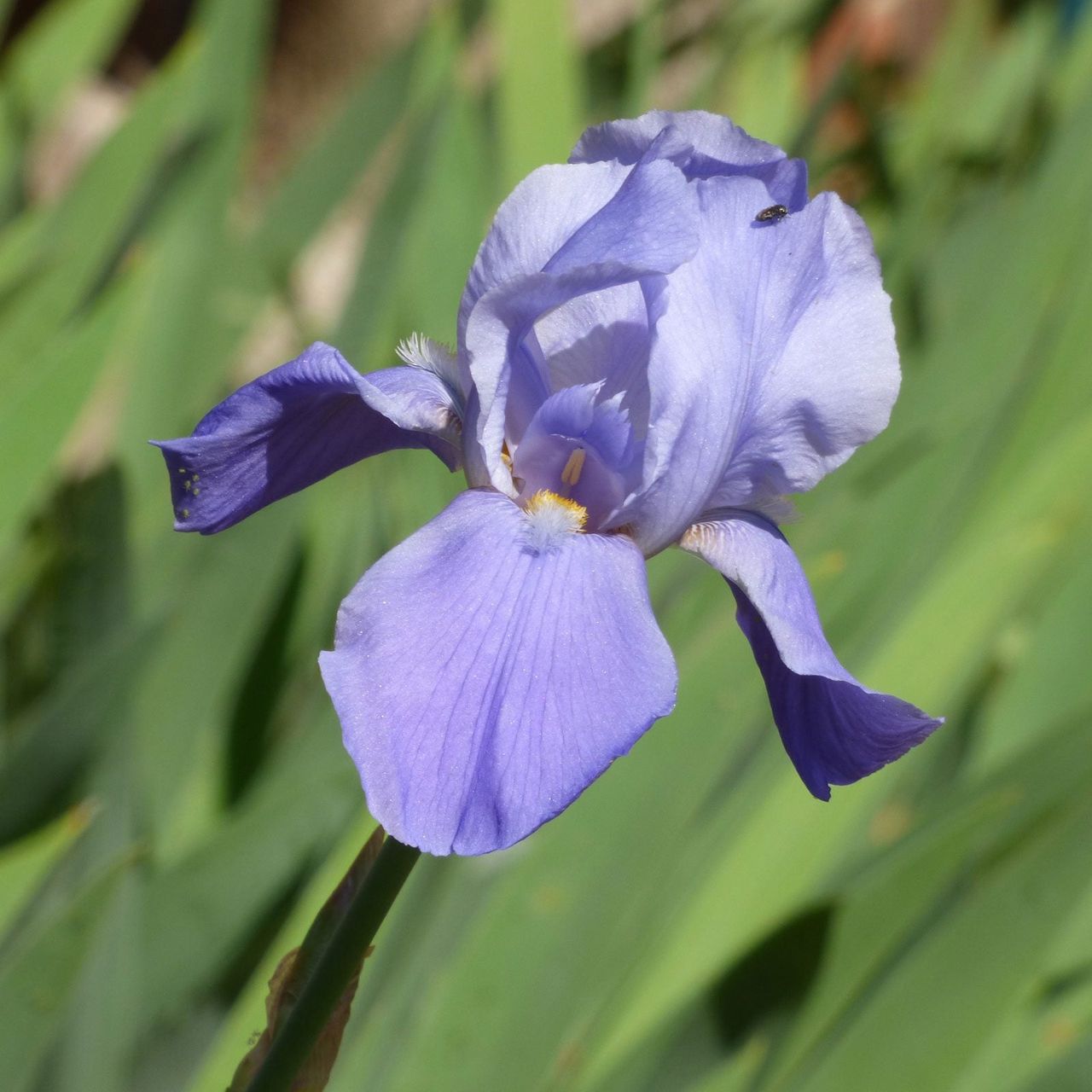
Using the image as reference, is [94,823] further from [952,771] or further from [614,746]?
[952,771]

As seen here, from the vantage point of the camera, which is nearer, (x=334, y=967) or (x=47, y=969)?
(x=334, y=967)

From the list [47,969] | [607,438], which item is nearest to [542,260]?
[607,438]

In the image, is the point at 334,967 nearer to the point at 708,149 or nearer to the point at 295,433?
the point at 295,433

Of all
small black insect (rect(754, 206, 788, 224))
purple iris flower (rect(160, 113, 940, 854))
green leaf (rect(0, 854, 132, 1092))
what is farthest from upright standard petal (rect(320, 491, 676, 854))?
green leaf (rect(0, 854, 132, 1092))

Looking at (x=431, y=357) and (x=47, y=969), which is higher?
(x=431, y=357)

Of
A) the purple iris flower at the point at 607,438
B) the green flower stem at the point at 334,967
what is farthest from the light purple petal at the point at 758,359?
the green flower stem at the point at 334,967

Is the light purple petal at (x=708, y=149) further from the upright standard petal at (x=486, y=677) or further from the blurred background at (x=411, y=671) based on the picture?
the blurred background at (x=411, y=671)
